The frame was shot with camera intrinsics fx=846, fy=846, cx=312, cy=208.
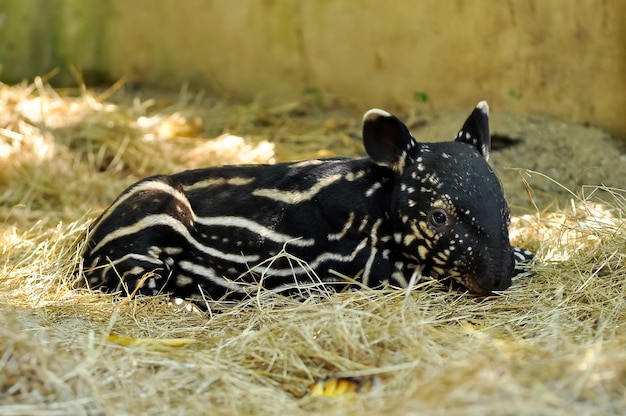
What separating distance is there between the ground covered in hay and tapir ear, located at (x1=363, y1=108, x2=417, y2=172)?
765 mm

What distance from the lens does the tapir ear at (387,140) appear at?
16.0 feet

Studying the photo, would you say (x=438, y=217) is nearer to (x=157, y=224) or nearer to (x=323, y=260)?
(x=323, y=260)

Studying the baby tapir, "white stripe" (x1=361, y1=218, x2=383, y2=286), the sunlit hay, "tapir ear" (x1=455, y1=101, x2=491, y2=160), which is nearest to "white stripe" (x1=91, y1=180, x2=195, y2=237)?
the baby tapir

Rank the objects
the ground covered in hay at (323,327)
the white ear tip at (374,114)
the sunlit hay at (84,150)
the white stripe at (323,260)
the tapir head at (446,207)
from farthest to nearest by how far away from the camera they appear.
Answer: the sunlit hay at (84,150) → the white stripe at (323,260) → the white ear tip at (374,114) → the tapir head at (446,207) → the ground covered in hay at (323,327)

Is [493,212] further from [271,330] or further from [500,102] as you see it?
[500,102]

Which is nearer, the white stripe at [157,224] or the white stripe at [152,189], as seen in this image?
the white stripe at [157,224]

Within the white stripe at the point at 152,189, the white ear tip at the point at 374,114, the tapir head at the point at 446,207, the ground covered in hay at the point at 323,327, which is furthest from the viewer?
the white stripe at the point at 152,189

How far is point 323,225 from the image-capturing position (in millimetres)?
5023

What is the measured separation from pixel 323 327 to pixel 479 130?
5.79ft

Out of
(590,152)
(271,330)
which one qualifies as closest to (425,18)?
(590,152)

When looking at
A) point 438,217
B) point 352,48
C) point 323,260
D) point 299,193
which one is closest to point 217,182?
point 299,193

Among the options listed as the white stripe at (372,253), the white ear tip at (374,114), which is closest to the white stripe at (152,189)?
the white stripe at (372,253)

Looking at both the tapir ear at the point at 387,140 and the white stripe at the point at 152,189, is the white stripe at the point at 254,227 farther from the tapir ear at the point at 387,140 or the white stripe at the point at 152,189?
the tapir ear at the point at 387,140

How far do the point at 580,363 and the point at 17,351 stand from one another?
90.3 inches
